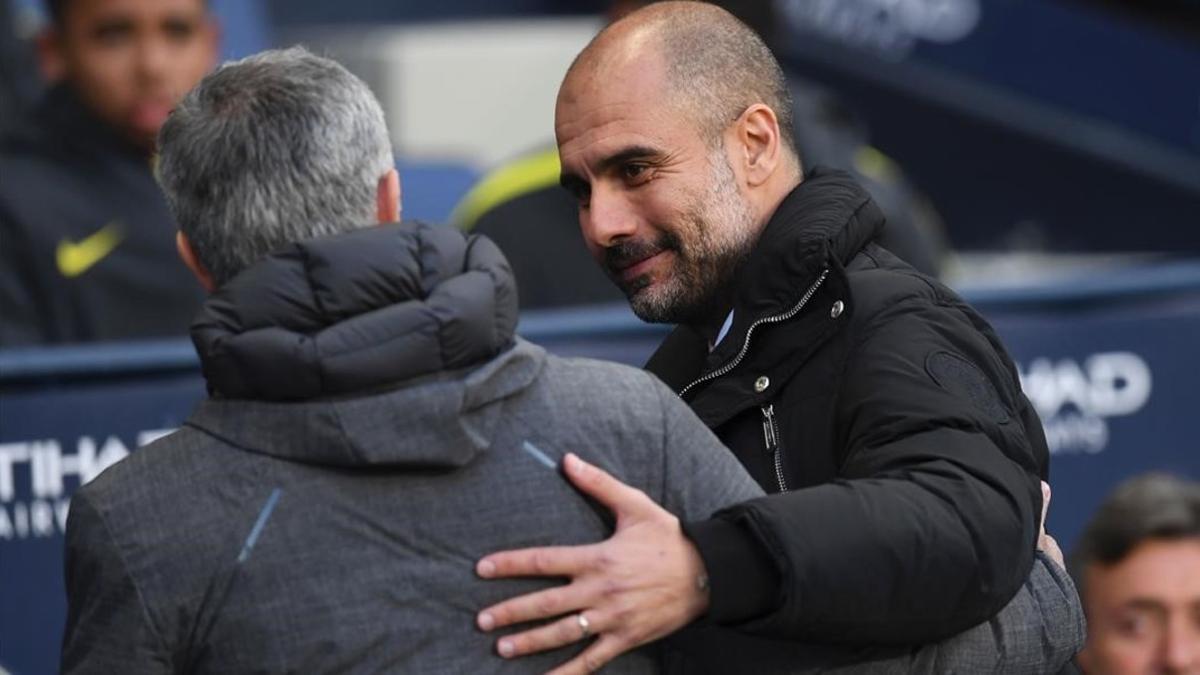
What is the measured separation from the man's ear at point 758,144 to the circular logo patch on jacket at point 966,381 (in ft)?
1.58

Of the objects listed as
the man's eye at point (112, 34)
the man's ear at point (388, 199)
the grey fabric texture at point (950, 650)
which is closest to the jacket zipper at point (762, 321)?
the grey fabric texture at point (950, 650)

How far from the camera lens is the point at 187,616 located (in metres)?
2.41

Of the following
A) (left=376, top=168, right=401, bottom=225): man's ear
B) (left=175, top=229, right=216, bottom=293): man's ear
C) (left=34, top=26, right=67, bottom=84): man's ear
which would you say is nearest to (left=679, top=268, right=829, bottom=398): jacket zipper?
(left=376, top=168, right=401, bottom=225): man's ear

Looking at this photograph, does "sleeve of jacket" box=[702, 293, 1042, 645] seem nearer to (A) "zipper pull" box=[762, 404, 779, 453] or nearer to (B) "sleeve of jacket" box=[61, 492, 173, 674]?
(A) "zipper pull" box=[762, 404, 779, 453]

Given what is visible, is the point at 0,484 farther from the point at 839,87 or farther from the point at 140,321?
the point at 839,87

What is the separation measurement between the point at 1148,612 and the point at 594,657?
7.63 feet

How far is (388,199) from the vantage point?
2656 mm

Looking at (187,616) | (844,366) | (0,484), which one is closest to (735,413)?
(844,366)

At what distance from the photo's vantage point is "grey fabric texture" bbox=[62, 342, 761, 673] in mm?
2412

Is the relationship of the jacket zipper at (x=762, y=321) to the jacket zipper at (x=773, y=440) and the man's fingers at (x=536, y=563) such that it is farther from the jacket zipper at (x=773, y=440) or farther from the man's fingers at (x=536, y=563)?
the man's fingers at (x=536, y=563)

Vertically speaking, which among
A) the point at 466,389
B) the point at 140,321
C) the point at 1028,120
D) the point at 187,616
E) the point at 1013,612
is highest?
the point at 466,389

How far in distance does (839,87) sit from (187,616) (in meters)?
7.58

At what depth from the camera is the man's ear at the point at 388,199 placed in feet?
8.64

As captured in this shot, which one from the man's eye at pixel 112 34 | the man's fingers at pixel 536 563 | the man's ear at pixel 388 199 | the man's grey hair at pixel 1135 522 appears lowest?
the man's grey hair at pixel 1135 522
